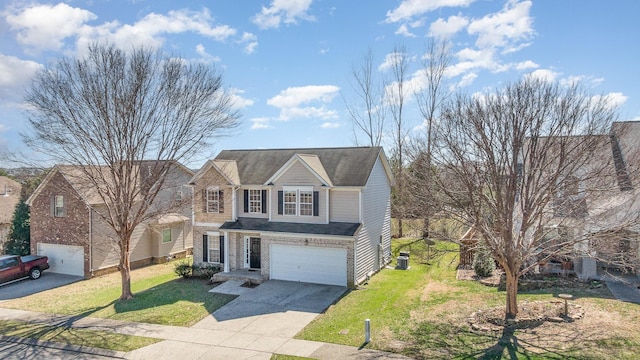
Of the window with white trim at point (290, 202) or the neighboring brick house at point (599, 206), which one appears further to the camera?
the window with white trim at point (290, 202)

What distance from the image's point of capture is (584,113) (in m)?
13.0

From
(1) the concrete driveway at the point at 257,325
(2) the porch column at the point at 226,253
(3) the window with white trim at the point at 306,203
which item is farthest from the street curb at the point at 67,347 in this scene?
(3) the window with white trim at the point at 306,203

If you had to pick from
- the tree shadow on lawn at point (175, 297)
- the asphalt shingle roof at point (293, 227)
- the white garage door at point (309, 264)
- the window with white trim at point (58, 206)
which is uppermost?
the window with white trim at point (58, 206)

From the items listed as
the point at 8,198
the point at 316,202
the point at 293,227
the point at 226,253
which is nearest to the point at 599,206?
the point at 316,202

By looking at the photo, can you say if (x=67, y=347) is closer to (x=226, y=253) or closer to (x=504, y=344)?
(x=226, y=253)

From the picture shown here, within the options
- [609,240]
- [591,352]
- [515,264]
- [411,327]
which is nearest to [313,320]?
[411,327]

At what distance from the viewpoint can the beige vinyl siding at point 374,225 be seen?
69.9ft

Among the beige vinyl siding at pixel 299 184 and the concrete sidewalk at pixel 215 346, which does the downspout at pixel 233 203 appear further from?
the concrete sidewalk at pixel 215 346

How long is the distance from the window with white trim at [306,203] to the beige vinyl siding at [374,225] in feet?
9.29

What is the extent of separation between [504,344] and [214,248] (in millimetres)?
16916

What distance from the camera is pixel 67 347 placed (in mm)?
14445

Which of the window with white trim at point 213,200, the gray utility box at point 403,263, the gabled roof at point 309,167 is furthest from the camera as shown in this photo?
the window with white trim at point 213,200

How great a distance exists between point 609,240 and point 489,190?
12.8ft

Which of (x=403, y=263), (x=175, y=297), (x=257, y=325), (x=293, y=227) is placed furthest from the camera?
(x=403, y=263)
